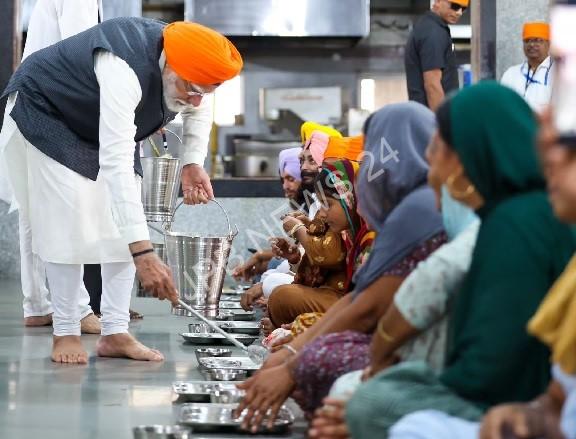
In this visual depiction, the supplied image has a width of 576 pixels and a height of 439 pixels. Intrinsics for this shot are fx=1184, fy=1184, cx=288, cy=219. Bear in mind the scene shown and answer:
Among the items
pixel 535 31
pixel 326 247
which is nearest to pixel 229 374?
pixel 326 247

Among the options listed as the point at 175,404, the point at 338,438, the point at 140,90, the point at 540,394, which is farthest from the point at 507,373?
the point at 140,90

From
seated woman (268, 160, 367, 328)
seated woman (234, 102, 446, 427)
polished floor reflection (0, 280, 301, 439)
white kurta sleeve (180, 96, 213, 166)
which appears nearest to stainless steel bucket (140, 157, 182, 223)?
polished floor reflection (0, 280, 301, 439)

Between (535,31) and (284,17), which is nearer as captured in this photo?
(535,31)

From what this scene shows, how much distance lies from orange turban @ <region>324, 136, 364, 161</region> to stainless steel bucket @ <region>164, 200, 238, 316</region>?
59 cm

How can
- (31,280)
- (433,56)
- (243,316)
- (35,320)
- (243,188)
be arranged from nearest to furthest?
(31,280) < (35,320) < (243,316) < (433,56) < (243,188)

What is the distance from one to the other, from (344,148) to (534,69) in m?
2.23

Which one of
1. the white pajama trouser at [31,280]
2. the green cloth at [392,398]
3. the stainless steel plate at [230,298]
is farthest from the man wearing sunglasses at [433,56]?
the green cloth at [392,398]

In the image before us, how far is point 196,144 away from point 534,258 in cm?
274

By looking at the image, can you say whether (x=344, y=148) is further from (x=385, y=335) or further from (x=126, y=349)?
(x=385, y=335)

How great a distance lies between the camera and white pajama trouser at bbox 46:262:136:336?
4.05 metres

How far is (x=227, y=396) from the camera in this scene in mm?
3039

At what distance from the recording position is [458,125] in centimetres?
190

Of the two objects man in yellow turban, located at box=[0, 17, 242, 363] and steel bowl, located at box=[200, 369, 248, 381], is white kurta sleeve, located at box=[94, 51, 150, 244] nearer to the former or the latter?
man in yellow turban, located at box=[0, 17, 242, 363]

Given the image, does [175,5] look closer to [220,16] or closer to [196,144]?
[220,16]
